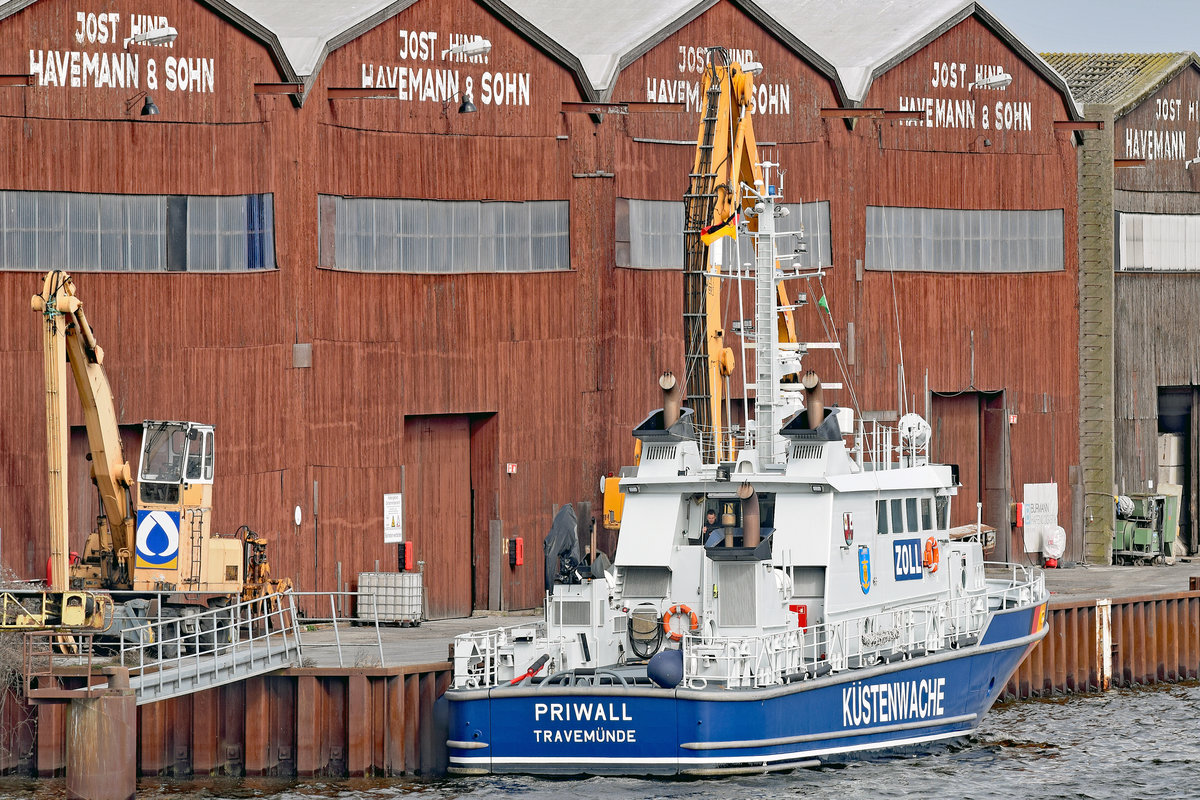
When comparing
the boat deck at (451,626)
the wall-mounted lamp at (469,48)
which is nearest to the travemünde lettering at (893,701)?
the boat deck at (451,626)

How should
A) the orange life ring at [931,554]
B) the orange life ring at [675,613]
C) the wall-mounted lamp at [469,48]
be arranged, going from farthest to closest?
the wall-mounted lamp at [469,48]
the orange life ring at [931,554]
the orange life ring at [675,613]

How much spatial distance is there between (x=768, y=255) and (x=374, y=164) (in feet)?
32.9

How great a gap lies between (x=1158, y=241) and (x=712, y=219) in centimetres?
1678

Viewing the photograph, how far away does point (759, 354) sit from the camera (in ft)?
101

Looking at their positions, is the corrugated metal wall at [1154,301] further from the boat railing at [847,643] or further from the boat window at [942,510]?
the boat window at [942,510]

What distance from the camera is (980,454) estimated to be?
4656cm

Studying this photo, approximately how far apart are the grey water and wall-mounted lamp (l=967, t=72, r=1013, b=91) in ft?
54.6

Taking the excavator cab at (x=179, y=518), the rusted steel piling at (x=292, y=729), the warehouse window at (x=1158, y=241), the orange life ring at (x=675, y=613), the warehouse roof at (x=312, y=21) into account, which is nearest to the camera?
the rusted steel piling at (x=292, y=729)

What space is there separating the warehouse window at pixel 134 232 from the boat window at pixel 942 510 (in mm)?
12710

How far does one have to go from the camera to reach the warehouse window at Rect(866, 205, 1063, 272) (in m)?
44.3

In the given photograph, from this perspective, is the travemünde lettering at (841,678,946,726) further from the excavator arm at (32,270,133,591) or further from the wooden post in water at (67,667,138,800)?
the excavator arm at (32,270,133,591)

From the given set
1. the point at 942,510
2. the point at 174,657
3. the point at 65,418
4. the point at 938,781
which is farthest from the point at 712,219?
the point at 174,657

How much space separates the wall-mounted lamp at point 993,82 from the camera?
45.2m

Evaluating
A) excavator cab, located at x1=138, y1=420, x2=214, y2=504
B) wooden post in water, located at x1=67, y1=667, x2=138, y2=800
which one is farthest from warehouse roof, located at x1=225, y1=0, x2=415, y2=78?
wooden post in water, located at x1=67, y1=667, x2=138, y2=800
